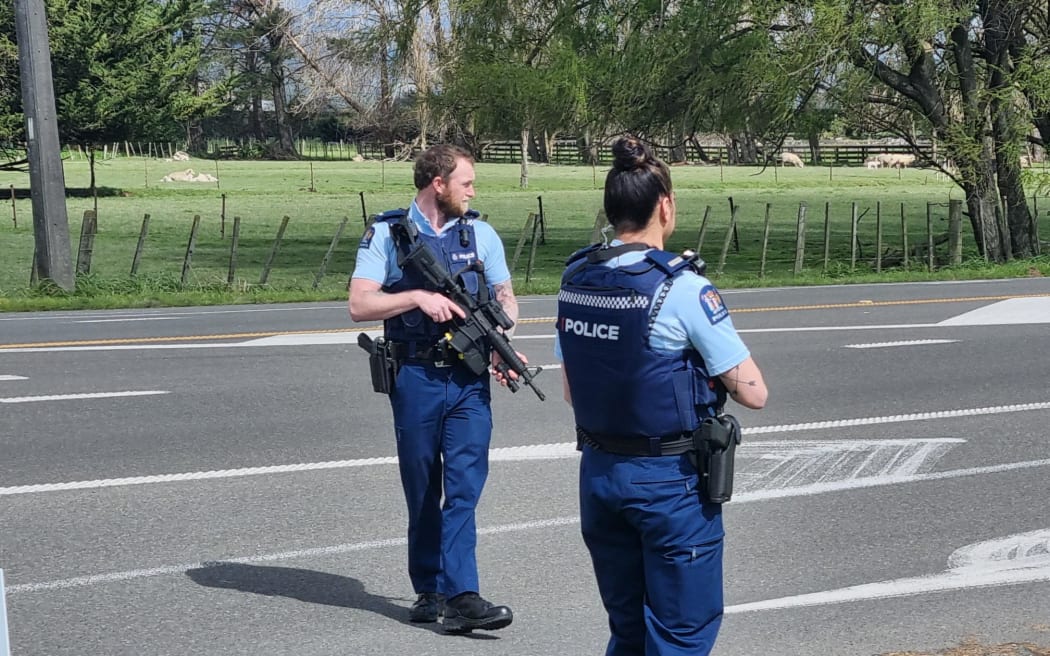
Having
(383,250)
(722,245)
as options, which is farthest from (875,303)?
(722,245)

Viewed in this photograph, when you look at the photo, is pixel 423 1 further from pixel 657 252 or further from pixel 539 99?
pixel 657 252

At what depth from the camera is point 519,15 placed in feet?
92.8

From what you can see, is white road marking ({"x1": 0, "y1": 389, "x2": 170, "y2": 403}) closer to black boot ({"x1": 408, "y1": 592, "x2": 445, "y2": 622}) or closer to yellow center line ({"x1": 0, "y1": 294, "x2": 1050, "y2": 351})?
yellow center line ({"x1": 0, "y1": 294, "x2": 1050, "y2": 351})

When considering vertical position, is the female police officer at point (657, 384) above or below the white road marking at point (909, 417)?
above

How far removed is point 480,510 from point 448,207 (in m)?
2.29

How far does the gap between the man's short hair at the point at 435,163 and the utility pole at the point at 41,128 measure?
15.6 metres

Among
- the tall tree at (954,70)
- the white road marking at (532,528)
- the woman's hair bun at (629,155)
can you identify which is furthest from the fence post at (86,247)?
the woman's hair bun at (629,155)

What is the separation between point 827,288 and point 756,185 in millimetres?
49029

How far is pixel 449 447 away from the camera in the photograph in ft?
18.7

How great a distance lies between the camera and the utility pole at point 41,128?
19938mm

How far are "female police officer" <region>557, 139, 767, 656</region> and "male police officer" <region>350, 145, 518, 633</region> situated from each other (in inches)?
65.3

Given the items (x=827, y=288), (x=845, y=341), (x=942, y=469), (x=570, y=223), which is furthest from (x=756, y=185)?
(x=942, y=469)

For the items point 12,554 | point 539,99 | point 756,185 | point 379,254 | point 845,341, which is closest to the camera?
point 379,254

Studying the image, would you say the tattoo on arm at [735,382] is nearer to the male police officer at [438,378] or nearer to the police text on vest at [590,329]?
the police text on vest at [590,329]
